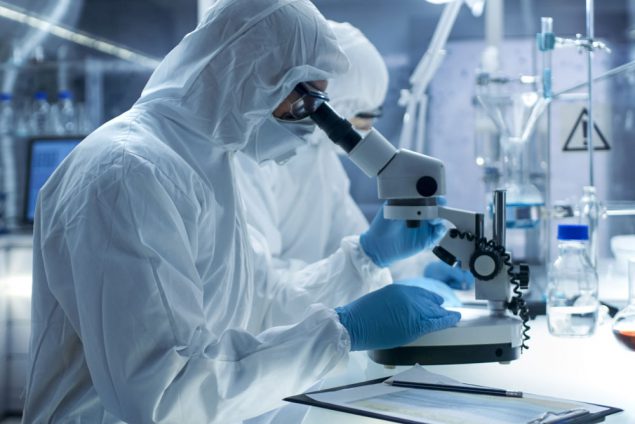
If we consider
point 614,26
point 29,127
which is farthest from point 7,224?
point 614,26

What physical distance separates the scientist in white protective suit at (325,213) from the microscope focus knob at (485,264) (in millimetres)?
375

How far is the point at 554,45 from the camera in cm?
177

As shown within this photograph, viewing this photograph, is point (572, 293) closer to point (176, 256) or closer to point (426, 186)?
point (426, 186)

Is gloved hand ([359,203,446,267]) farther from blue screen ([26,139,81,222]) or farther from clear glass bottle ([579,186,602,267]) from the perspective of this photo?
blue screen ([26,139,81,222])

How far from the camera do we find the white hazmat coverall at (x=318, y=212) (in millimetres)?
1696

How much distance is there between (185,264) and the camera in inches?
41.2

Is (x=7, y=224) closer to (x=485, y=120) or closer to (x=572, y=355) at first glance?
(x=485, y=120)

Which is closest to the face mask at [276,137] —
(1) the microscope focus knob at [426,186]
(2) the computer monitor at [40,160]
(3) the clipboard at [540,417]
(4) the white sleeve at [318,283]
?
(1) the microscope focus knob at [426,186]

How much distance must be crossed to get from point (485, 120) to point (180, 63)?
5.09 ft

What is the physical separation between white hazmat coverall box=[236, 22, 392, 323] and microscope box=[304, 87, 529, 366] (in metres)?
0.41

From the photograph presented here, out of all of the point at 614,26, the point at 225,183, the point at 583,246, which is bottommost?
the point at 583,246

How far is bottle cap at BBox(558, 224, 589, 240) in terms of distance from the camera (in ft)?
4.58

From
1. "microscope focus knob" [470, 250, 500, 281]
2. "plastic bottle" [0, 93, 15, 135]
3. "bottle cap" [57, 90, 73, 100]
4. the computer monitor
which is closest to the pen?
"microscope focus knob" [470, 250, 500, 281]

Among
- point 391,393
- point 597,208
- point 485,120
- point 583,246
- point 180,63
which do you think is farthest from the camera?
point 485,120
